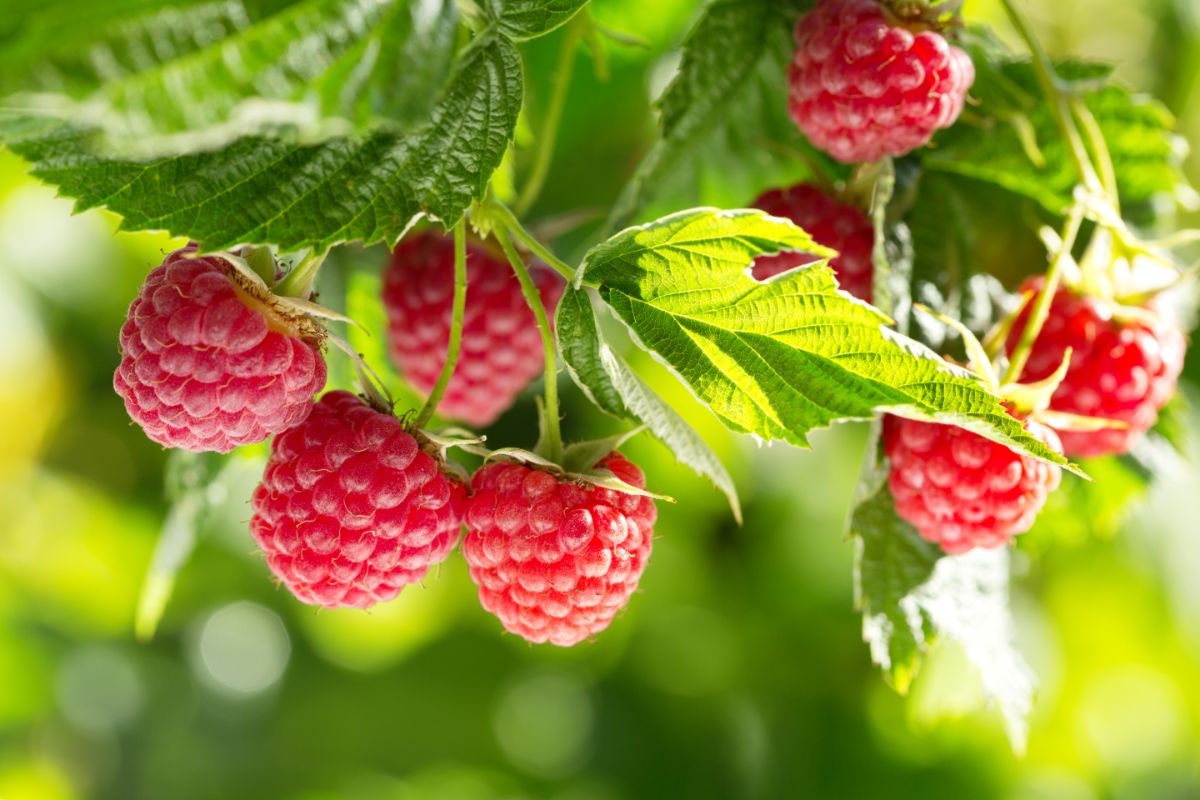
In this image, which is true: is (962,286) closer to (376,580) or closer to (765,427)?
(765,427)

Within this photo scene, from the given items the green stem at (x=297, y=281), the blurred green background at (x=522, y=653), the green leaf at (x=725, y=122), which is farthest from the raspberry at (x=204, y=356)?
the blurred green background at (x=522, y=653)

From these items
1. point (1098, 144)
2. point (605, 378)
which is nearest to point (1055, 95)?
point (1098, 144)

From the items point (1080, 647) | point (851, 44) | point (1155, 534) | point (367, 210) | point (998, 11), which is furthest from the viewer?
point (1080, 647)

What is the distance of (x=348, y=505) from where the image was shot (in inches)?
26.9

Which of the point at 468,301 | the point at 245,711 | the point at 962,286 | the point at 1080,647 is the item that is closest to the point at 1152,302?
the point at 962,286

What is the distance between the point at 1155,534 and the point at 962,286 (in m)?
1.19

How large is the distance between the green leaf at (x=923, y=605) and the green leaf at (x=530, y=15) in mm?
356

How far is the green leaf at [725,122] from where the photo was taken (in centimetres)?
→ 77

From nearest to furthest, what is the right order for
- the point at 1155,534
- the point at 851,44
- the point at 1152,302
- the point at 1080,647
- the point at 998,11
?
the point at 851,44 → the point at 1152,302 → the point at 998,11 → the point at 1155,534 → the point at 1080,647

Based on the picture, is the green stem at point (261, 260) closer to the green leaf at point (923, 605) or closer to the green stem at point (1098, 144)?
the green leaf at point (923, 605)

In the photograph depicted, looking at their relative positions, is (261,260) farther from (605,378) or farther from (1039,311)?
(1039,311)

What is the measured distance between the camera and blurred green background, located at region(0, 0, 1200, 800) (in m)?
1.86

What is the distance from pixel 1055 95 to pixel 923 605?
379 millimetres

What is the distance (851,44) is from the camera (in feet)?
2.30
